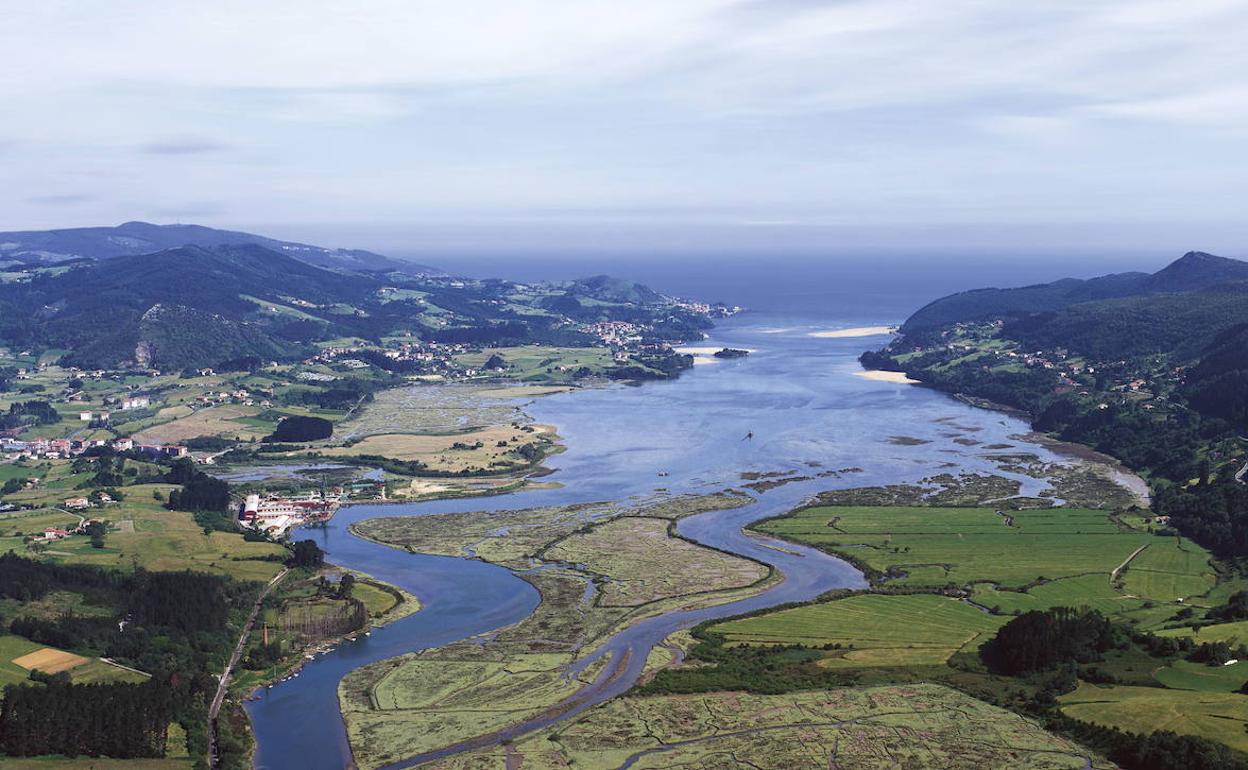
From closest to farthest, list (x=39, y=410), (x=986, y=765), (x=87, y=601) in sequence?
1. (x=986, y=765)
2. (x=87, y=601)
3. (x=39, y=410)

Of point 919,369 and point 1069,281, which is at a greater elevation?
point 1069,281

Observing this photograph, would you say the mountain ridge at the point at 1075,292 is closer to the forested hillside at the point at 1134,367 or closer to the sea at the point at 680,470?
the forested hillside at the point at 1134,367

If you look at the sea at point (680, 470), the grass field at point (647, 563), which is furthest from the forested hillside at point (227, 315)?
the grass field at point (647, 563)

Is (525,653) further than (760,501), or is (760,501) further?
(760,501)

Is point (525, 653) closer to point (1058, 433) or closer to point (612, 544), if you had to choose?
point (612, 544)

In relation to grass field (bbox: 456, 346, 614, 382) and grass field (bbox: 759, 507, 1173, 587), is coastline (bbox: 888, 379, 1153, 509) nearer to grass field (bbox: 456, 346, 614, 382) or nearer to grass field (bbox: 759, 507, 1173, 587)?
grass field (bbox: 759, 507, 1173, 587)

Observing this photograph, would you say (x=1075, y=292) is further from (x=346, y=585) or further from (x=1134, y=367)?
(x=346, y=585)

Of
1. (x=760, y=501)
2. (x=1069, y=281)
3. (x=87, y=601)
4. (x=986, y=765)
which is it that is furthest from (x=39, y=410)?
(x=1069, y=281)
